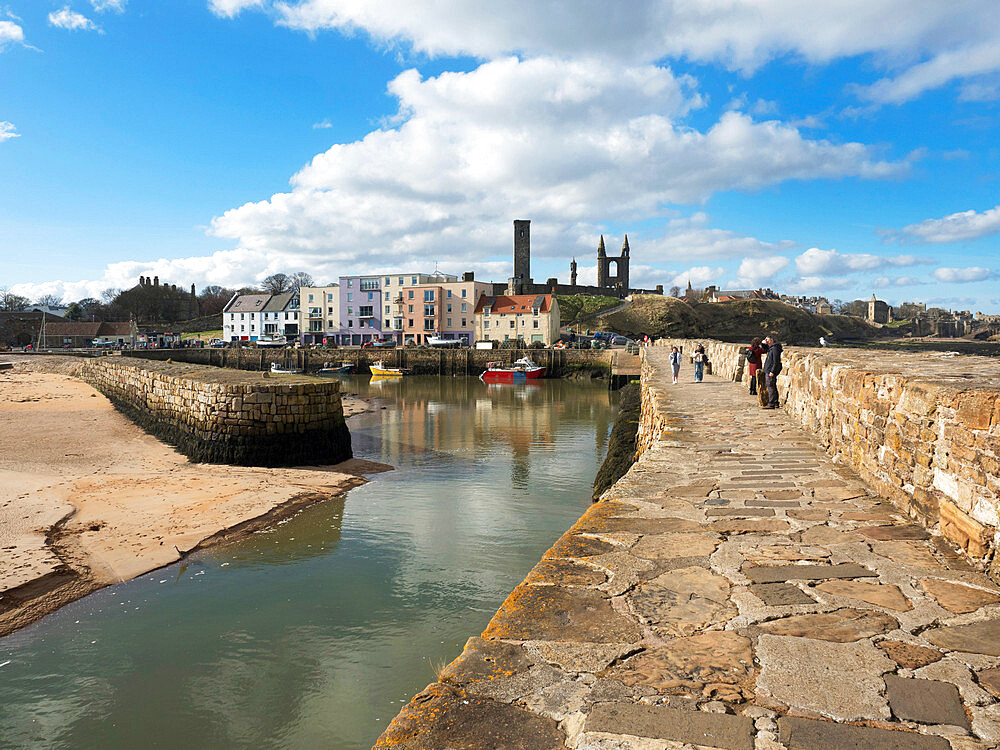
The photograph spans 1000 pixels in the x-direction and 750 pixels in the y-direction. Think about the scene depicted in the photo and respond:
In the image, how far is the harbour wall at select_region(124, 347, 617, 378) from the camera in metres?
54.2

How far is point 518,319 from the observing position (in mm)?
71188

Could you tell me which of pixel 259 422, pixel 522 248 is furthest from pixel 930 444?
pixel 522 248

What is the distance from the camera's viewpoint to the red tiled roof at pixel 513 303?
71356mm

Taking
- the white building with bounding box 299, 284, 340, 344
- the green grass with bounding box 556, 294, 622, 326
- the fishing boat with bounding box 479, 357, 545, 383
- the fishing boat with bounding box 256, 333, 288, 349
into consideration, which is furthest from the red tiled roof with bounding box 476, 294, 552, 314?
the fishing boat with bounding box 256, 333, 288, 349

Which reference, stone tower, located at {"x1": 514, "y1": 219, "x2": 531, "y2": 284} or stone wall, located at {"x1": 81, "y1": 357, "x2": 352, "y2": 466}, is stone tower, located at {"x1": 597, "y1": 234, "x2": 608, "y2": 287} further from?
stone wall, located at {"x1": 81, "y1": 357, "x2": 352, "y2": 466}

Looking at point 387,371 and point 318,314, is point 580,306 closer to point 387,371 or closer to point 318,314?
point 318,314

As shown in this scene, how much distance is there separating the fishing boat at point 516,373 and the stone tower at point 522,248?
5293 centimetres

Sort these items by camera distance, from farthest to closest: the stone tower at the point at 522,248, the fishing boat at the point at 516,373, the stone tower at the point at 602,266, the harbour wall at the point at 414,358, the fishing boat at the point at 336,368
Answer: the stone tower at the point at 602,266 → the stone tower at the point at 522,248 → the fishing boat at the point at 336,368 → the harbour wall at the point at 414,358 → the fishing boat at the point at 516,373

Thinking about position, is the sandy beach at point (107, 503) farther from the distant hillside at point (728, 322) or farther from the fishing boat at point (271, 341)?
the distant hillside at point (728, 322)

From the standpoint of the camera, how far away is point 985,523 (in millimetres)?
3430

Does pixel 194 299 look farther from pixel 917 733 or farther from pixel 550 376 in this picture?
pixel 917 733

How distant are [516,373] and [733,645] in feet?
156

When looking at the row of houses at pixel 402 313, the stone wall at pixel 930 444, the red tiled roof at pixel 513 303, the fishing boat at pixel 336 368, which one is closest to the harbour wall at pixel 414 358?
the fishing boat at pixel 336 368

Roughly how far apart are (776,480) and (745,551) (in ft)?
7.38
